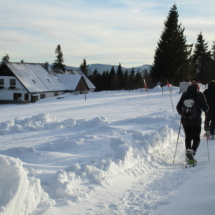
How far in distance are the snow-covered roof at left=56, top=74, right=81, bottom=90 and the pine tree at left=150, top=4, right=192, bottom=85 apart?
14638 millimetres

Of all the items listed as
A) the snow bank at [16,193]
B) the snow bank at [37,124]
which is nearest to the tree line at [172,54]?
the snow bank at [37,124]

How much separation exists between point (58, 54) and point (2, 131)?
216 feet

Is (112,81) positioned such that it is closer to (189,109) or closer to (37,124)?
(37,124)

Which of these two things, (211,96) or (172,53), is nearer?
(211,96)

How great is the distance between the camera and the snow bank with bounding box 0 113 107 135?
37.2 ft

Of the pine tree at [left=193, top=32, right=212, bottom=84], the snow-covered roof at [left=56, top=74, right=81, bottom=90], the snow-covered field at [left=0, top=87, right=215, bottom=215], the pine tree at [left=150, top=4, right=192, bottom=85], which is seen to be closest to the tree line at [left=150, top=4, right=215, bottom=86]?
the pine tree at [left=150, top=4, right=192, bottom=85]

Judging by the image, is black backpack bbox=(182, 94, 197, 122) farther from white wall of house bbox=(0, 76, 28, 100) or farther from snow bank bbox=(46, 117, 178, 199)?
white wall of house bbox=(0, 76, 28, 100)

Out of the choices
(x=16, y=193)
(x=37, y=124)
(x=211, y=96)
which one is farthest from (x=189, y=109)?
(x=37, y=124)

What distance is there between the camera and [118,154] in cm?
592

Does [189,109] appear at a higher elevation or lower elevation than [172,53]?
lower

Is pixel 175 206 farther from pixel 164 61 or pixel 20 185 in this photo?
pixel 164 61

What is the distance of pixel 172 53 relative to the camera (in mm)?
42812

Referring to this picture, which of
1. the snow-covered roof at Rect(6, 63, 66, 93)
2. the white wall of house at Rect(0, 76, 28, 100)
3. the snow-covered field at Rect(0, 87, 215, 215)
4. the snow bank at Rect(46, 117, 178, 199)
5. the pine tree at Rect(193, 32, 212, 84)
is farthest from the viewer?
the pine tree at Rect(193, 32, 212, 84)

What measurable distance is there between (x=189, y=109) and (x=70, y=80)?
154 feet
